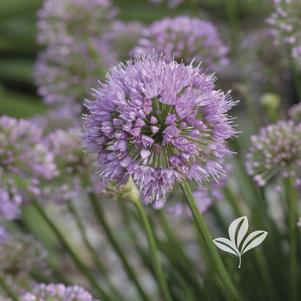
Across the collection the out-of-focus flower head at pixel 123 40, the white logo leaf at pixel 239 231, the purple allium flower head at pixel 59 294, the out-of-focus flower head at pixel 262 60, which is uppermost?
the out-of-focus flower head at pixel 123 40

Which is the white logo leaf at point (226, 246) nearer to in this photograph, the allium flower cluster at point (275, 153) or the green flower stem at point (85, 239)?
the allium flower cluster at point (275, 153)

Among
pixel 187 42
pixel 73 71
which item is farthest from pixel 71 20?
pixel 187 42

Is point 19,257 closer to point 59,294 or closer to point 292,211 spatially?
point 59,294

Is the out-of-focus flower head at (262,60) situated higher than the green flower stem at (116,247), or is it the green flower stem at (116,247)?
the out-of-focus flower head at (262,60)

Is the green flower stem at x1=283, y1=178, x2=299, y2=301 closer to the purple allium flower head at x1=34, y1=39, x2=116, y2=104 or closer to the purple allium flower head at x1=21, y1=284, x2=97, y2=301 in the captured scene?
the purple allium flower head at x1=21, y1=284, x2=97, y2=301

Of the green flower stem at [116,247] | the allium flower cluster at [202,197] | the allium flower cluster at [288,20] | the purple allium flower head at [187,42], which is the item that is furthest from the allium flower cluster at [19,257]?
the allium flower cluster at [288,20]
